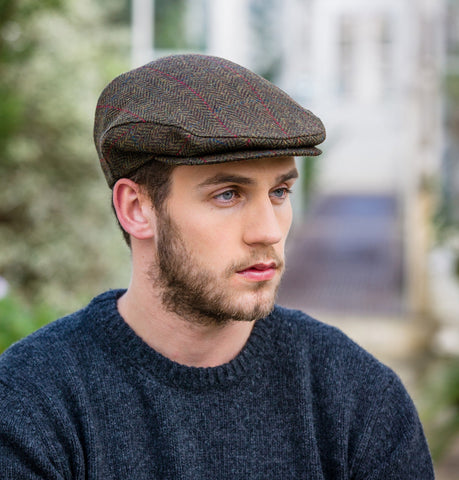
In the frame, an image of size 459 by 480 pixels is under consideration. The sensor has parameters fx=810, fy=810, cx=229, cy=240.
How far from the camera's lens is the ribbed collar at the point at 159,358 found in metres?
1.60

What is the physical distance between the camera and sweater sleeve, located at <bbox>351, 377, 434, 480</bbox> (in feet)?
5.31

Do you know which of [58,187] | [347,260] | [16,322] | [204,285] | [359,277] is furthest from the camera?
[347,260]

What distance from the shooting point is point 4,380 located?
4.93 ft

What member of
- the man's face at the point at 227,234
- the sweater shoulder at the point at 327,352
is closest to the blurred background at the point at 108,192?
the sweater shoulder at the point at 327,352

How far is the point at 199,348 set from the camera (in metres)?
1.63

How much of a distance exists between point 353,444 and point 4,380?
701 mm

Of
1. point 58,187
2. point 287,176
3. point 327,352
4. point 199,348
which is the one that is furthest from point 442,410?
point 58,187

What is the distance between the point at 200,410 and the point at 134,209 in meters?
0.42

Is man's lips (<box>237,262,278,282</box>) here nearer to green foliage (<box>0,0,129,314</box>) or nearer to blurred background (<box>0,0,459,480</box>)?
blurred background (<box>0,0,459,480</box>)

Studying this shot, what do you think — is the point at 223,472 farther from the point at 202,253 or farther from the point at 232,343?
the point at 202,253

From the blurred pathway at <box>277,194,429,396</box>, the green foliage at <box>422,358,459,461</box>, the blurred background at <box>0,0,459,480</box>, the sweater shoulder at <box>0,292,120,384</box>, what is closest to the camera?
the sweater shoulder at <box>0,292,120,384</box>

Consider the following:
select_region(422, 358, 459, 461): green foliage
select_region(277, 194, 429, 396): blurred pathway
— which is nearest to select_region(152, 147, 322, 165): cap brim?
select_region(422, 358, 459, 461): green foliage

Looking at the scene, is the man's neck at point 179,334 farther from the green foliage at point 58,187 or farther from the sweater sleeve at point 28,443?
the green foliage at point 58,187

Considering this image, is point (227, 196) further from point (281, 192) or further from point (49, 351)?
point (49, 351)
